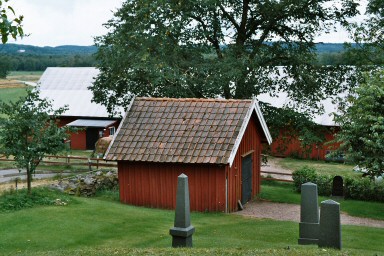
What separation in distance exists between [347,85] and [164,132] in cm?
1313

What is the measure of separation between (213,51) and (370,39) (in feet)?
28.4

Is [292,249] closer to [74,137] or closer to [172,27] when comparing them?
[172,27]

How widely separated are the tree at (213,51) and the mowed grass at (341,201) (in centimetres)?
518

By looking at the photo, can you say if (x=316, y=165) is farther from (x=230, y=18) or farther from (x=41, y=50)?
(x=41, y=50)

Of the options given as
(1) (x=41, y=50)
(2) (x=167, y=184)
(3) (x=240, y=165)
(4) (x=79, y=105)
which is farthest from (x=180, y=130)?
(1) (x=41, y=50)

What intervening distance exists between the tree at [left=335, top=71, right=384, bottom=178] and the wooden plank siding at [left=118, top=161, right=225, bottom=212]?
4.80m

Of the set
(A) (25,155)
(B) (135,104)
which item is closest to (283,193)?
(B) (135,104)

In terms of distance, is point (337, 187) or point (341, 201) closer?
point (341, 201)

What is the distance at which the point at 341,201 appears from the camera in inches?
1012

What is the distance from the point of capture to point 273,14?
2952cm

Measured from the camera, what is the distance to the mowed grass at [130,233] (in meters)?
13.3

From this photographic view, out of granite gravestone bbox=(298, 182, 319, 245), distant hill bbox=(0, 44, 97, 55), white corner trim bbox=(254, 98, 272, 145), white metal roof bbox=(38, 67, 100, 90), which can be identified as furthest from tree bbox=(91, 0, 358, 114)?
distant hill bbox=(0, 44, 97, 55)

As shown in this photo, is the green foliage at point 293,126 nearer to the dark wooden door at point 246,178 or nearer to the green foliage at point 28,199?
the dark wooden door at point 246,178

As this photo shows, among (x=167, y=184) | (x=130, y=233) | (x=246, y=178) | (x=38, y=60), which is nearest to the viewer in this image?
(x=130, y=233)
